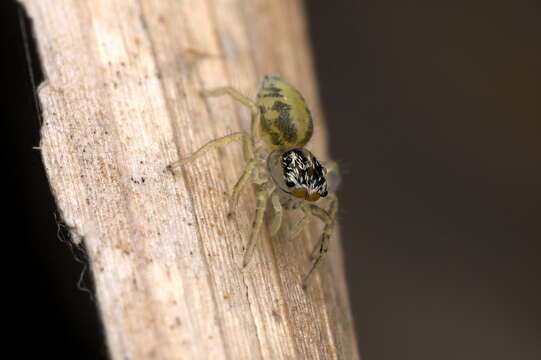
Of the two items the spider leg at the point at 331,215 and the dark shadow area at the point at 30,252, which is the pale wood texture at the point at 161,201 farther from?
the dark shadow area at the point at 30,252

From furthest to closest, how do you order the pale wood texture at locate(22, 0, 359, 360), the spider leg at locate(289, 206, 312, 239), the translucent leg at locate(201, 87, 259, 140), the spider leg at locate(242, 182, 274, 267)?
1. the translucent leg at locate(201, 87, 259, 140)
2. the spider leg at locate(289, 206, 312, 239)
3. the spider leg at locate(242, 182, 274, 267)
4. the pale wood texture at locate(22, 0, 359, 360)

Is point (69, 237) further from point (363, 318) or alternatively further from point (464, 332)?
point (464, 332)

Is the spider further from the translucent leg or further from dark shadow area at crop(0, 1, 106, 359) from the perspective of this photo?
dark shadow area at crop(0, 1, 106, 359)

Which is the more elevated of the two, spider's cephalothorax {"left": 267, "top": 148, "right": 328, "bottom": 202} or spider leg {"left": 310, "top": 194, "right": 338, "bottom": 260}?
spider's cephalothorax {"left": 267, "top": 148, "right": 328, "bottom": 202}

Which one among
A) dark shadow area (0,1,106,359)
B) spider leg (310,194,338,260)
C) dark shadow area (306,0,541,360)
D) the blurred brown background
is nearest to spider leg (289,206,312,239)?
spider leg (310,194,338,260)

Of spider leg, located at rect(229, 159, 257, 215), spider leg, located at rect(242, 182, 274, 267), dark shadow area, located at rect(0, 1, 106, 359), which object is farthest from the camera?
dark shadow area, located at rect(0, 1, 106, 359)

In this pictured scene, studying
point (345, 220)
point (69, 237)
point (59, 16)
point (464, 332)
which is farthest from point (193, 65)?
point (464, 332)
